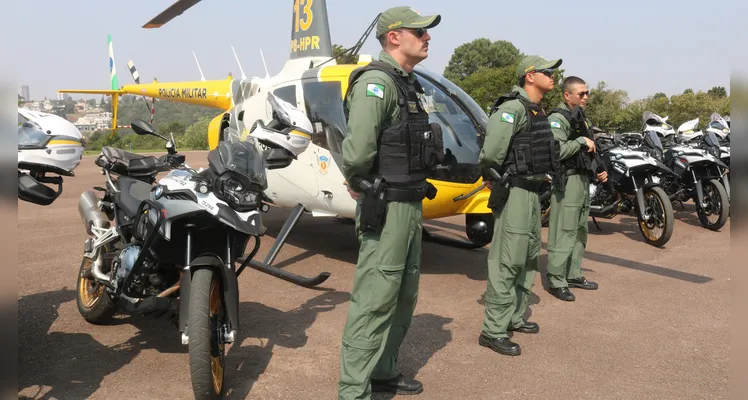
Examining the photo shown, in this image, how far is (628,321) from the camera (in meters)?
4.35

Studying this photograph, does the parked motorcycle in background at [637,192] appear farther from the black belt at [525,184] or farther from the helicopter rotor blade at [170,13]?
the helicopter rotor blade at [170,13]

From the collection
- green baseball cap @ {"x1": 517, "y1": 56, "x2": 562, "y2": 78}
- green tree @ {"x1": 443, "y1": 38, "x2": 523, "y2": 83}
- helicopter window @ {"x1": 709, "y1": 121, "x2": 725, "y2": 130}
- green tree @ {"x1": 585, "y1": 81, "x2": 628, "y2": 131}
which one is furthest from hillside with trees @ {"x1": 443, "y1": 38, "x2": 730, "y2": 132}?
green tree @ {"x1": 443, "y1": 38, "x2": 523, "y2": 83}

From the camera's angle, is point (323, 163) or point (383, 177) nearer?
point (383, 177)

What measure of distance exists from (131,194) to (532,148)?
2.58 metres

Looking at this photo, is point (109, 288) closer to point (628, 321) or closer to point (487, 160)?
point (487, 160)

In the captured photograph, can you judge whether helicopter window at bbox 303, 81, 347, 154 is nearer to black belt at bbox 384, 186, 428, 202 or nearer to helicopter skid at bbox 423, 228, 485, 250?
helicopter skid at bbox 423, 228, 485, 250

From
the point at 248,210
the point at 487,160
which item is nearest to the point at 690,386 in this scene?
the point at 487,160

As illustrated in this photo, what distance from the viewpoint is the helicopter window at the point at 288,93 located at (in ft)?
19.3

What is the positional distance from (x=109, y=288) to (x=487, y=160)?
2471mm

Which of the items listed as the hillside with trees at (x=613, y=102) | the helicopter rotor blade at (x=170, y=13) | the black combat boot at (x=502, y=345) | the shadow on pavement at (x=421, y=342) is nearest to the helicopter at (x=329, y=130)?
the shadow on pavement at (x=421, y=342)

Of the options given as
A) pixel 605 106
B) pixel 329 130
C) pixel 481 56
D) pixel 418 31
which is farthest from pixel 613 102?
pixel 418 31

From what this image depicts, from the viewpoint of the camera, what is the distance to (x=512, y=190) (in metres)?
3.90

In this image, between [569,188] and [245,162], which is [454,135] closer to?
[569,188]

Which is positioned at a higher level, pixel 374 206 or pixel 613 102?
pixel 613 102
